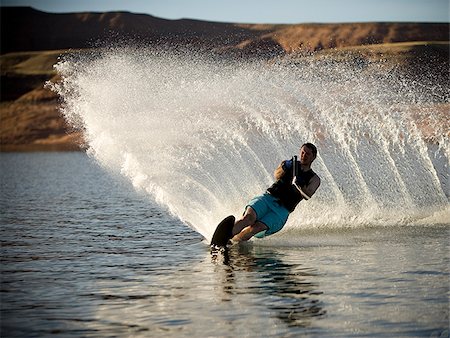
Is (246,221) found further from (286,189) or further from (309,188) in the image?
(309,188)

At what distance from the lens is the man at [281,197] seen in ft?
37.8

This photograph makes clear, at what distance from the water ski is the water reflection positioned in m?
0.17

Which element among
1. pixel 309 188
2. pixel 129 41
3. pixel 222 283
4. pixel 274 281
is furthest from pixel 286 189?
pixel 129 41

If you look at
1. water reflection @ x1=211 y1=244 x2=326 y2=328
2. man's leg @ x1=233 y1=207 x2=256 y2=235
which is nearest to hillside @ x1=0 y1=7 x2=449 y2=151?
man's leg @ x1=233 y1=207 x2=256 y2=235

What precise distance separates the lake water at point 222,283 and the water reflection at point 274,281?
0.01 m

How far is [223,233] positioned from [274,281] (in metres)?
2.25

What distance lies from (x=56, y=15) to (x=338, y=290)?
15740 centimetres

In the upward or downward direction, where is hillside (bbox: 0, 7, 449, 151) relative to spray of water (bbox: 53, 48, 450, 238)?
upward

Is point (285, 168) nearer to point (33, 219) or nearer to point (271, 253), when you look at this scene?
point (271, 253)

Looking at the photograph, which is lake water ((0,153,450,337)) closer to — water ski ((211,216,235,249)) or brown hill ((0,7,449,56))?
water ski ((211,216,235,249))

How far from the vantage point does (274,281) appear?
9508 millimetres

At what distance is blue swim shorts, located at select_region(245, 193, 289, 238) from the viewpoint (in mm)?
11570

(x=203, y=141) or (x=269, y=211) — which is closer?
(x=269, y=211)

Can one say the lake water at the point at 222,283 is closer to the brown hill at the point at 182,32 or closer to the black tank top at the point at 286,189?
the black tank top at the point at 286,189
